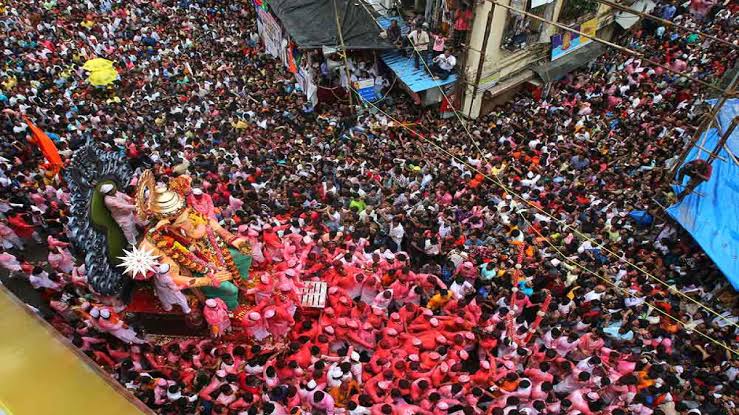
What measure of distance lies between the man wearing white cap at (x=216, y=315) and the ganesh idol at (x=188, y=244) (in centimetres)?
24

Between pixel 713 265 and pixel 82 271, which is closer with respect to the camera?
pixel 82 271

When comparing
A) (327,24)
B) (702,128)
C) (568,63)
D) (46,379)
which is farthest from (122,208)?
(568,63)

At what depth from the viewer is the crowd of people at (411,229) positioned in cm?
625

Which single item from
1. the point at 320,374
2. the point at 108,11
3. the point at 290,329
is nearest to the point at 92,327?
the point at 290,329

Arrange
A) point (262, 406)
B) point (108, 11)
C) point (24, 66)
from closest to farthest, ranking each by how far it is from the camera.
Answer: point (262, 406)
point (24, 66)
point (108, 11)

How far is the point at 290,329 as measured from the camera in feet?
23.2

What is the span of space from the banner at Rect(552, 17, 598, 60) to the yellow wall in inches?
518

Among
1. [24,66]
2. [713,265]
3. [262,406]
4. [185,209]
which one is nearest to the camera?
[262,406]

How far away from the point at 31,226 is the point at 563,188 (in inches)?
418

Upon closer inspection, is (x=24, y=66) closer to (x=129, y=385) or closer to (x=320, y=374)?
(x=129, y=385)

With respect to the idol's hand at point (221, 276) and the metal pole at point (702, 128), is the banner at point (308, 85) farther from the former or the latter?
the metal pole at point (702, 128)

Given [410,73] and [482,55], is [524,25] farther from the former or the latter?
[410,73]

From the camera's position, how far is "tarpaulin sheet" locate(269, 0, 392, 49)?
11750 mm

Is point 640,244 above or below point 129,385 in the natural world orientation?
above
